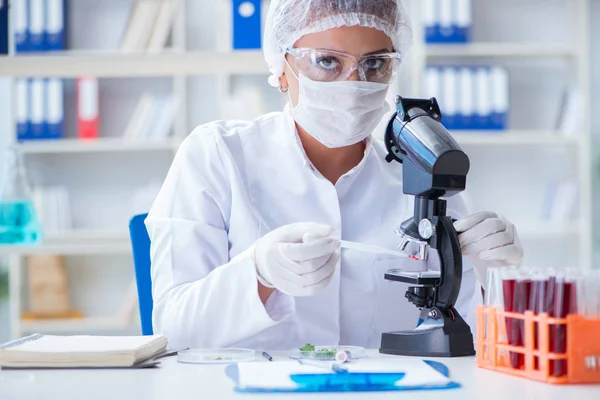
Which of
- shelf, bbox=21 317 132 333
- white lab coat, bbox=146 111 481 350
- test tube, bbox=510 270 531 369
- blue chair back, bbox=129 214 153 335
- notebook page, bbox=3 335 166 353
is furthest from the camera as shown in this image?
shelf, bbox=21 317 132 333

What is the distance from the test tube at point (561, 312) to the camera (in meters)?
0.99

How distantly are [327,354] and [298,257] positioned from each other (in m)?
0.16

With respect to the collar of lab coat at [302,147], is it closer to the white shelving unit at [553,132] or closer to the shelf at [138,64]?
the shelf at [138,64]

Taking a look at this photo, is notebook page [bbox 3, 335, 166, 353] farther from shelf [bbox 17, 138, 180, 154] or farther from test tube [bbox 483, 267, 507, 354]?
shelf [bbox 17, 138, 180, 154]

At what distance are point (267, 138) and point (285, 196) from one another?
16 centimetres

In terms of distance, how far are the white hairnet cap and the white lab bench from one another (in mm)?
786

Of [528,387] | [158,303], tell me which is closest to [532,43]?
[158,303]

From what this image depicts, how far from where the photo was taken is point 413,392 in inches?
37.5

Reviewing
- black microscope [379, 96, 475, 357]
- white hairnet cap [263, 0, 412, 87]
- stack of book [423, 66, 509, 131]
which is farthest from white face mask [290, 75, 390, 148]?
stack of book [423, 66, 509, 131]

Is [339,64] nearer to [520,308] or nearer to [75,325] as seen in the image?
[520,308]

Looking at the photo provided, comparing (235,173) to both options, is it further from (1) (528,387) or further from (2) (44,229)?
(2) (44,229)

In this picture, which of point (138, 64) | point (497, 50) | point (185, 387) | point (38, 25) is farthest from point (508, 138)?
point (185, 387)

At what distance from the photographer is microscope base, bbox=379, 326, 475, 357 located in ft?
4.07

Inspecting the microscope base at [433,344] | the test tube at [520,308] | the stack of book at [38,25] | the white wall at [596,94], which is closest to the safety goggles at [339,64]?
the microscope base at [433,344]
